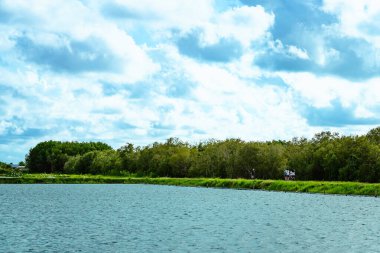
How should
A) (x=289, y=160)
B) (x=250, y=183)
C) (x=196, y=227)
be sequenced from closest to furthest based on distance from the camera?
(x=196, y=227)
(x=250, y=183)
(x=289, y=160)

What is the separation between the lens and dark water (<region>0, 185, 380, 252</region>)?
4222 centimetres

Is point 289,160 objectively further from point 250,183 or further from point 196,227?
point 196,227

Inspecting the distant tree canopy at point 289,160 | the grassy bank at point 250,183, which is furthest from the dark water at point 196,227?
the distant tree canopy at point 289,160

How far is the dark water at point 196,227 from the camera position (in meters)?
42.2

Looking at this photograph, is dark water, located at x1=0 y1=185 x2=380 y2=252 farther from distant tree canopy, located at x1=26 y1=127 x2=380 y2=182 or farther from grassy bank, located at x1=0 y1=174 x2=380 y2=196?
distant tree canopy, located at x1=26 y1=127 x2=380 y2=182

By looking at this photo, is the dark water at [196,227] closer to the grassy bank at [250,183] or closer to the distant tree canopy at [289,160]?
the grassy bank at [250,183]

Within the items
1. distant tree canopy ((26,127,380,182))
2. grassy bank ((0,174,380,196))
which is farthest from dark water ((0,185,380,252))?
distant tree canopy ((26,127,380,182))

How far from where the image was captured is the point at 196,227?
54.5m

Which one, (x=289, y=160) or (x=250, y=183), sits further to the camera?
(x=289, y=160)

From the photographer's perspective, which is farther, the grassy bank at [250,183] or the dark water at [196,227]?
the grassy bank at [250,183]

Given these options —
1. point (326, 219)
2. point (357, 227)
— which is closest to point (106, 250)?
point (357, 227)

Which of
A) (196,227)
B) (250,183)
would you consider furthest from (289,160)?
(196,227)

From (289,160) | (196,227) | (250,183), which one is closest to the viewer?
(196,227)

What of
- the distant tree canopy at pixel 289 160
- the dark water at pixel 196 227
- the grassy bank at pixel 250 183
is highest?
the distant tree canopy at pixel 289 160
